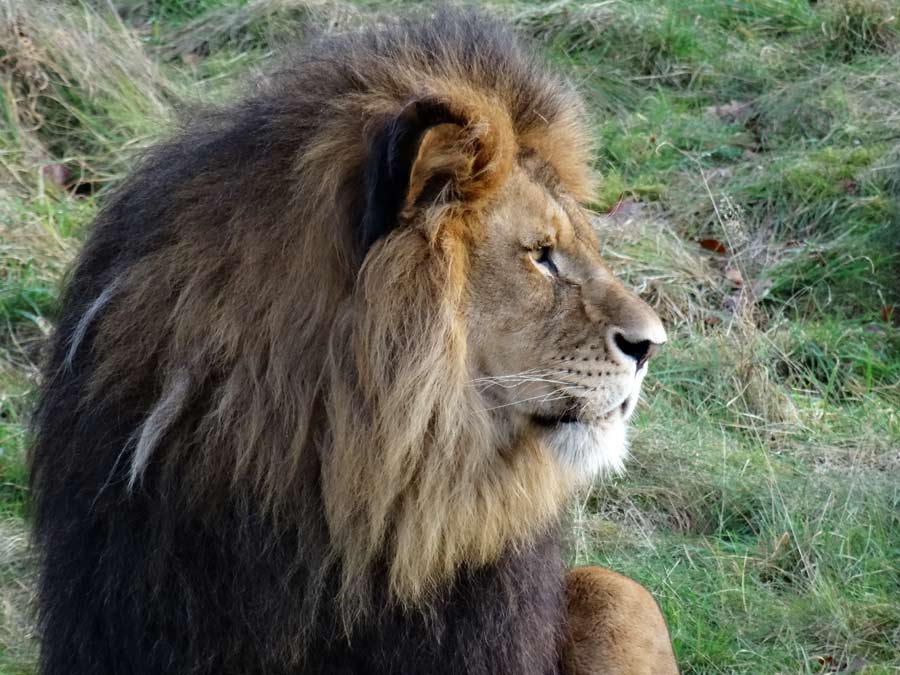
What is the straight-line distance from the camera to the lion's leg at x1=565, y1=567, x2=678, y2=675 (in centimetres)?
313

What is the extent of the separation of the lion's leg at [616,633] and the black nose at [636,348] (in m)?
0.79

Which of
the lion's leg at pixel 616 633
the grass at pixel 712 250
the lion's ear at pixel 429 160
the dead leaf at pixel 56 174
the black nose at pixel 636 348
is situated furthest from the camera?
the dead leaf at pixel 56 174

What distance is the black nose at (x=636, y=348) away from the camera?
260 cm

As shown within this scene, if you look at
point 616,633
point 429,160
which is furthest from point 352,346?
point 616,633

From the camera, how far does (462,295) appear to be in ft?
8.35

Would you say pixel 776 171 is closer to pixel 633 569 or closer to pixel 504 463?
pixel 633 569

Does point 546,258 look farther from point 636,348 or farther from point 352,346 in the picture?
point 352,346

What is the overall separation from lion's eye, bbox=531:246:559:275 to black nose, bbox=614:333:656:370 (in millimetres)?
184

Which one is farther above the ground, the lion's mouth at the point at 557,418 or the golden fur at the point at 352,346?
the golden fur at the point at 352,346

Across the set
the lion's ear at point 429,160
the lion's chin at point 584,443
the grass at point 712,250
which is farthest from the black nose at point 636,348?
the grass at point 712,250

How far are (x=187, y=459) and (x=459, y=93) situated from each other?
869 millimetres

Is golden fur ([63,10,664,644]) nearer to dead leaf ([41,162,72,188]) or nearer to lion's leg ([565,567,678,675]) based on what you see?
lion's leg ([565,567,678,675])

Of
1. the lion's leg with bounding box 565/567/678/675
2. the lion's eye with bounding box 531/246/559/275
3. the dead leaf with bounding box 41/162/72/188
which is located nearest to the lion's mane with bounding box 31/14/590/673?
the lion's eye with bounding box 531/246/559/275

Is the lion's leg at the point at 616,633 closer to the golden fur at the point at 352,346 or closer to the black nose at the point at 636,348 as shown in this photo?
the golden fur at the point at 352,346
